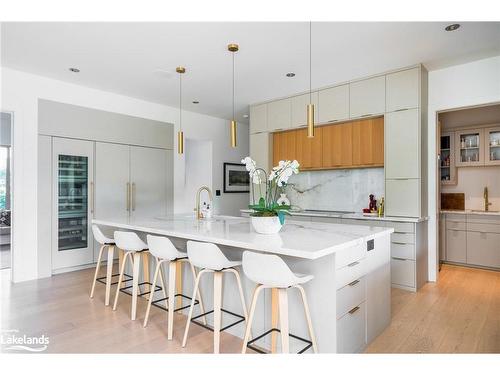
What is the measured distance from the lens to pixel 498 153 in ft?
15.9

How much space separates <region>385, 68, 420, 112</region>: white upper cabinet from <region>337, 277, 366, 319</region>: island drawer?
2.54 metres

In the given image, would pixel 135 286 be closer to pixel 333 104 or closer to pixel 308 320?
pixel 308 320

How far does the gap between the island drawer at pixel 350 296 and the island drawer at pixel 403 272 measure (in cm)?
176

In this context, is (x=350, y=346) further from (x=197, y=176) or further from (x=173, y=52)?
(x=197, y=176)

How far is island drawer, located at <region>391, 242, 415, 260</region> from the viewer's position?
12.4 feet

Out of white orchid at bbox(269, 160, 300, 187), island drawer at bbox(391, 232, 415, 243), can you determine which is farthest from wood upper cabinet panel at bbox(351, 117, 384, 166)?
white orchid at bbox(269, 160, 300, 187)

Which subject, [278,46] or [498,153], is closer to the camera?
[278,46]

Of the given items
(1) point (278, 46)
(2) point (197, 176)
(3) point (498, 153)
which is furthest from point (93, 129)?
(3) point (498, 153)

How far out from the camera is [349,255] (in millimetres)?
2164

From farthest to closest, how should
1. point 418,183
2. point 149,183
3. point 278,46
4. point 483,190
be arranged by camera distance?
point 149,183 < point 483,190 < point 418,183 < point 278,46

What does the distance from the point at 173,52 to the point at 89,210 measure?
8.77ft

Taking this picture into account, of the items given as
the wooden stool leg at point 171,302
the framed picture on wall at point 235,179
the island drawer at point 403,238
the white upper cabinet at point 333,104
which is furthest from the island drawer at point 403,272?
the framed picture on wall at point 235,179

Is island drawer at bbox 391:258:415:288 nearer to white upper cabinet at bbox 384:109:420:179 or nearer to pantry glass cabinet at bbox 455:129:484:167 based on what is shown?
white upper cabinet at bbox 384:109:420:179

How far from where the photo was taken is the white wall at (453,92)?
367cm
